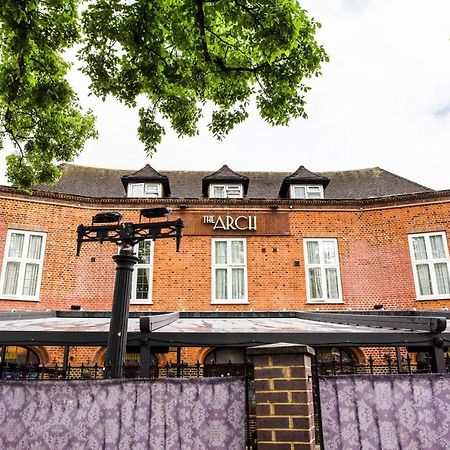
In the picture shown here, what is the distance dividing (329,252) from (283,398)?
11769mm

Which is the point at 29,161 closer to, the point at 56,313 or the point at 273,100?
the point at 56,313

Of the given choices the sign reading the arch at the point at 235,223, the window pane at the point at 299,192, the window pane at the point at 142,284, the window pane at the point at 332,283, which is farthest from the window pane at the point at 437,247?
the window pane at the point at 142,284

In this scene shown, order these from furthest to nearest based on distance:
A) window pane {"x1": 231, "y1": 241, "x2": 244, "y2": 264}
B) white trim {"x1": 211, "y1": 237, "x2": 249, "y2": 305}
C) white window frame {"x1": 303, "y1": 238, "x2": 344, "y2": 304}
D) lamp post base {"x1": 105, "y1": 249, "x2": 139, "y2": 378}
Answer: window pane {"x1": 231, "y1": 241, "x2": 244, "y2": 264} → white window frame {"x1": 303, "y1": 238, "x2": 344, "y2": 304} → white trim {"x1": 211, "y1": 237, "x2": 249, "y2": 305} → lamp post base {"x1": 105, "y1": 249, "x2": 139, "y2": 378}

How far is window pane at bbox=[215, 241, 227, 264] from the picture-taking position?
1404cm

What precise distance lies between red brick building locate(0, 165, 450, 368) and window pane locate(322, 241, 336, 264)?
0.12ft

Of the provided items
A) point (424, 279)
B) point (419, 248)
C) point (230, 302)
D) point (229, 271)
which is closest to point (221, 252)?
point (229, 271)

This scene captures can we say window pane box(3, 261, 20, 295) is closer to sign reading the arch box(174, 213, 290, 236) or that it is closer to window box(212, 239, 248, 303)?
sign reading the arch box(174, 213, 290, 236)

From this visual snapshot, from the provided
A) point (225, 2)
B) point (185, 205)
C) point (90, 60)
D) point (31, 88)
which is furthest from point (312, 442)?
point (185, 205)

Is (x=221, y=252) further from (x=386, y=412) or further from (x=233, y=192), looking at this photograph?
(x=386, y=412)

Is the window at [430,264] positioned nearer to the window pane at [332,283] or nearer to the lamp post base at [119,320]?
the window pane at [332,283]

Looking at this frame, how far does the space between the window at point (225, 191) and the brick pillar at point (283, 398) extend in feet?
41.2

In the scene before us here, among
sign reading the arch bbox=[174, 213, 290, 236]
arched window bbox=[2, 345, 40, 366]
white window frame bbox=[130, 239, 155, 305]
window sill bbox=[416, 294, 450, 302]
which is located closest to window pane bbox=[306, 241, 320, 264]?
sign reading the arch bbox=[174, 213, 290, 236]

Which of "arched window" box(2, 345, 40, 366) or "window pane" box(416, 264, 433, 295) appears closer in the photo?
"arched window" box(2, 345, 40, 366)

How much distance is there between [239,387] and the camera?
3385 millimetres
